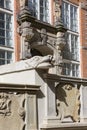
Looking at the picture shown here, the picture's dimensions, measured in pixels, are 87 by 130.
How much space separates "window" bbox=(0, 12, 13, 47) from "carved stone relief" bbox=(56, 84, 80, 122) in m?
11.5

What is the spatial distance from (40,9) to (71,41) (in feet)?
11.8

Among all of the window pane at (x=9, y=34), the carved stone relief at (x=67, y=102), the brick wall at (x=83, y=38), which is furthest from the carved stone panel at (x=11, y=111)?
the brick wall at (x=83, y=38)

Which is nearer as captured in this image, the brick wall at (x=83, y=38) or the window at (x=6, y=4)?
the window at (x=6, y=4)

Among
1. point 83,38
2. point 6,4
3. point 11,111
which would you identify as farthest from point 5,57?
point 11,111

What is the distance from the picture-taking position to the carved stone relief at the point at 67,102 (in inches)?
247

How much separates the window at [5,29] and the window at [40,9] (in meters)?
1.53

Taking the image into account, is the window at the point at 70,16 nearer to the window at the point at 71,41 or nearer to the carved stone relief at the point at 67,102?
the window at the point at 71,41

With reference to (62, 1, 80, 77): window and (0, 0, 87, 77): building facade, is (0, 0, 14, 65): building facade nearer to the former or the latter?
(0, 0, 87, 77): building facade

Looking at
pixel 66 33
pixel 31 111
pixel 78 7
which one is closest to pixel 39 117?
pixel 31 111

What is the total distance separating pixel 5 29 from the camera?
18.1 m

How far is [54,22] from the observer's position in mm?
20922

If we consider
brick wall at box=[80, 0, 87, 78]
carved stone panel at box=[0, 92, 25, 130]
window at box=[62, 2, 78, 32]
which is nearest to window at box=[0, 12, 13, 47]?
window at box=[62, 2, 78, 32]

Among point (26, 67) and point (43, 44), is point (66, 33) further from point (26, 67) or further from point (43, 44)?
point (26, 67)

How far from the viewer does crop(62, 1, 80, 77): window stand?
2222 cm
